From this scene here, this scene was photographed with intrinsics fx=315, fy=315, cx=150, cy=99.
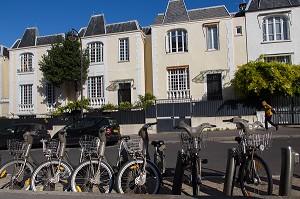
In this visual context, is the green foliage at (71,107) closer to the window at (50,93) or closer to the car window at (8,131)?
the window at (50,93)

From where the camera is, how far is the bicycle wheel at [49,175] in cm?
585

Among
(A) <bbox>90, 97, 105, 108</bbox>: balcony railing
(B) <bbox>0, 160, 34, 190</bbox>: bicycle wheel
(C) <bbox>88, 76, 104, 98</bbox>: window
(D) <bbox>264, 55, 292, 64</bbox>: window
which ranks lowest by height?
(B) <bbox>0, 160, 34, 190</bbox>: bicycle wheel

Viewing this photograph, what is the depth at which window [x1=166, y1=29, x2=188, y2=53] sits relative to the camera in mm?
25969

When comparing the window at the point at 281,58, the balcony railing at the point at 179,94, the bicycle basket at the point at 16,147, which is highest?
the window at the point at 281,58

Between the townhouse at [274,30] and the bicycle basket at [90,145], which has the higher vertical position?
the townhouse at [274,30]

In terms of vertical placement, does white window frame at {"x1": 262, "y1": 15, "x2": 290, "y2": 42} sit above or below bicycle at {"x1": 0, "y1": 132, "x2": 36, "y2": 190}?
above

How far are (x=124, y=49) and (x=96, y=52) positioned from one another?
2.70m

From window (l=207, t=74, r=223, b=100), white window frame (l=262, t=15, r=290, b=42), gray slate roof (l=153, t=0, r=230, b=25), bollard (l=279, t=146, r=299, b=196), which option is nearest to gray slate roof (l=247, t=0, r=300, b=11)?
white window frame (l=262, t=15, r=290, b=42)

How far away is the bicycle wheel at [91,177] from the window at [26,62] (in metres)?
27.2

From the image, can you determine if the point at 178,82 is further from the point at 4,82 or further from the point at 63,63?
the point at 4,82

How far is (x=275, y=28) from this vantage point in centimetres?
2414

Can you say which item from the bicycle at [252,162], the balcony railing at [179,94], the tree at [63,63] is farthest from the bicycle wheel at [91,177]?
the tree at [63,63]

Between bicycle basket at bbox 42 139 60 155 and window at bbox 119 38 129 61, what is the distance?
71.2ft

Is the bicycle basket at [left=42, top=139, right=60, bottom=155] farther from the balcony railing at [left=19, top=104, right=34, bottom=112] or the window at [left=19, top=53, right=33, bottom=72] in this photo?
the window at [left=19, top=53, right=33, bottom=72]
